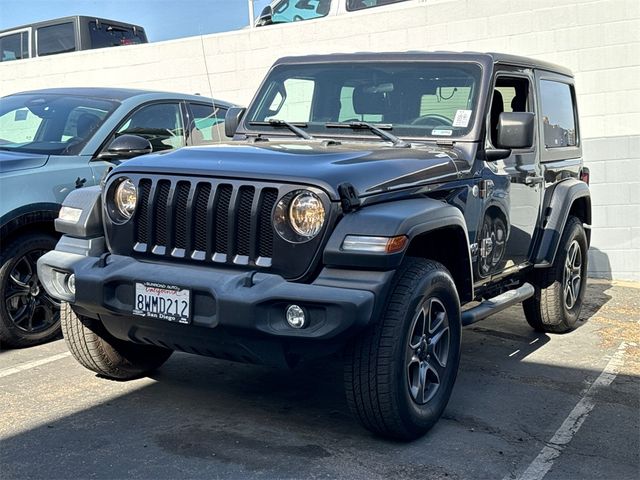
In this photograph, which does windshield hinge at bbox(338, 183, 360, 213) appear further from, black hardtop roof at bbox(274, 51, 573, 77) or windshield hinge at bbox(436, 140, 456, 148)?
black hardtop roof at bbox(274, 51, 573, 77)

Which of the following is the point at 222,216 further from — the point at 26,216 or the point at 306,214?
the point at 26,216

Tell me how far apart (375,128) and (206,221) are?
1.46 meters

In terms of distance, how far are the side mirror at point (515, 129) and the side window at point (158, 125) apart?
2.81 meters

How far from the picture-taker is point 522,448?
3.89m

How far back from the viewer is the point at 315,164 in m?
3.74

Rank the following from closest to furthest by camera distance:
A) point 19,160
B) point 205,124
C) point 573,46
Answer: point 19,160 → point 205,124 → point 573,46

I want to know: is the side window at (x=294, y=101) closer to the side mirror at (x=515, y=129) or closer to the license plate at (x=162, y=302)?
the side mirror at (x=515, y=129)

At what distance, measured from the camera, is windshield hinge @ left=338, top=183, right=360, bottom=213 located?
3.54 m

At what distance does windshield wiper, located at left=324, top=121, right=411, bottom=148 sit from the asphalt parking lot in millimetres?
1494

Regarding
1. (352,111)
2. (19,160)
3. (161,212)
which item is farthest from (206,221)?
(19,160)

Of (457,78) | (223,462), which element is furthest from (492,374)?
(223,462)

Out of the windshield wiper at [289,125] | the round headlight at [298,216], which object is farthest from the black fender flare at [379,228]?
the windshield wiper at [289,125]

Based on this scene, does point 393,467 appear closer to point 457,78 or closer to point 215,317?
point 215,317

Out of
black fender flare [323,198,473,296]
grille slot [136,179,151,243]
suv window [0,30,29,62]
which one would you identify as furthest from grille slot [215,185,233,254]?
suv window [0,30,29,62]
